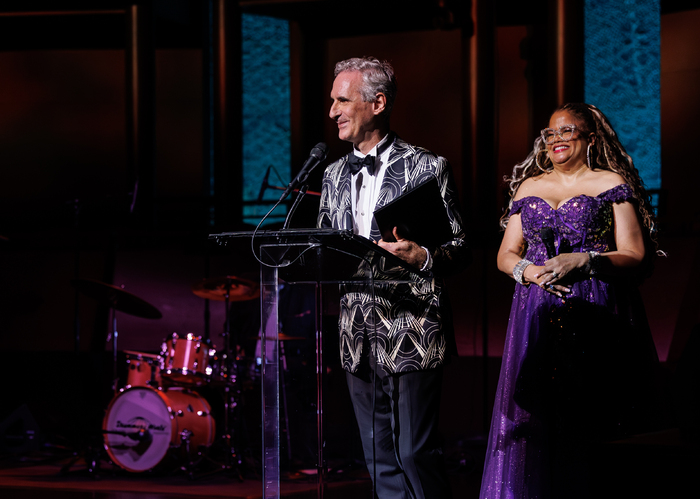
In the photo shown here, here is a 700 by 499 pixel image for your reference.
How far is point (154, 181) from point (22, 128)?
1.87 meters

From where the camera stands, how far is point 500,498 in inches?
101

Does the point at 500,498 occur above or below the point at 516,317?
below

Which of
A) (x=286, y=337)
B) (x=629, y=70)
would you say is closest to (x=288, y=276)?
(x=286, y=337)

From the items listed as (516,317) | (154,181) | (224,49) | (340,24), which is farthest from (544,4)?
(516,317)

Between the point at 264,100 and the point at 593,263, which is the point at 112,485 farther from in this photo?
the point at 264,100

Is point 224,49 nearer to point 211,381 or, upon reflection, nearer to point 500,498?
point 211,381

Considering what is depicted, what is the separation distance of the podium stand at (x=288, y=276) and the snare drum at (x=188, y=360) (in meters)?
3.09

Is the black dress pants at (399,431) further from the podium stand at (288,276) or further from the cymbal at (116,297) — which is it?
the cymbal at (116,297)

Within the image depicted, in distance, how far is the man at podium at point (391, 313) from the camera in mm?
1960

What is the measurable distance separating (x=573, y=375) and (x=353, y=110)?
3.71 ft

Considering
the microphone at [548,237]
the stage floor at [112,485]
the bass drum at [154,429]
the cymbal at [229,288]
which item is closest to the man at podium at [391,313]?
the microphone at [548,237]

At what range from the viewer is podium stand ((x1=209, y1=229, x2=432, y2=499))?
1.80 meters

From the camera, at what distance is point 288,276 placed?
1.91m

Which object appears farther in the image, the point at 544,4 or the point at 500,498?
the point at 544,4
